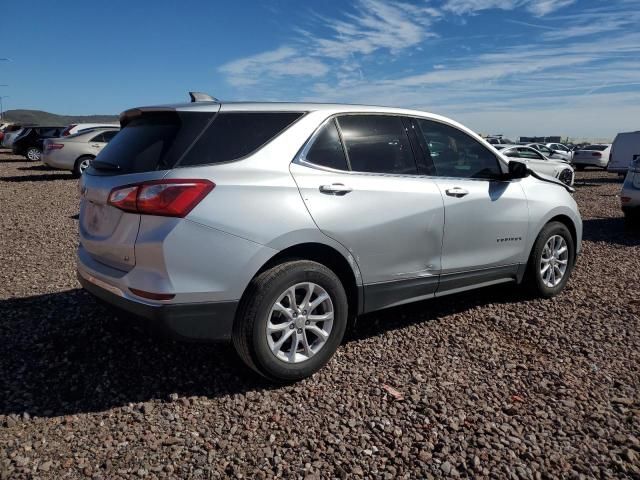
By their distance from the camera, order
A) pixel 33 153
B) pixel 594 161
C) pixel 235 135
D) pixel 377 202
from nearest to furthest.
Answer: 1. pixel 235 135
2. pixel 377 202
3. pixel 594 161
4. pixel 33 153

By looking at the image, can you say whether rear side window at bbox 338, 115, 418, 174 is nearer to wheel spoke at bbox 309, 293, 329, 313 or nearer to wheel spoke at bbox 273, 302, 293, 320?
wheel spoke at bbox 309, 293, 329, 313

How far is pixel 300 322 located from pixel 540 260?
273 centimetres

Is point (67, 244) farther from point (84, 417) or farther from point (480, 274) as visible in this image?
point (480, 274)

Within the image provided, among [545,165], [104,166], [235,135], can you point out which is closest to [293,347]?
[235,135]

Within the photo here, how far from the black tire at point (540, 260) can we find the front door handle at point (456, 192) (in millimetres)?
1190

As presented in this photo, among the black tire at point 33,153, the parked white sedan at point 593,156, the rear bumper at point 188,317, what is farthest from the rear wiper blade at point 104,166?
the parked white sedan at point 593,156

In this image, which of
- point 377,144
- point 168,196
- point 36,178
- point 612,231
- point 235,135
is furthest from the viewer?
point 36,178

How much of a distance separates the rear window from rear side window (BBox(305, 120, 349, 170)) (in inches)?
8.7

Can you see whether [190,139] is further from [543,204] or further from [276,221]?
[543,204]

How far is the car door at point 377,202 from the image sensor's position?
132 inches

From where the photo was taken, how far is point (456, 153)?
14.2 feet

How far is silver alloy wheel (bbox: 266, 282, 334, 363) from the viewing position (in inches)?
127

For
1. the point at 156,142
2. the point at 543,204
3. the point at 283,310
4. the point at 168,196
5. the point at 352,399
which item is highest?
the point at 156,142

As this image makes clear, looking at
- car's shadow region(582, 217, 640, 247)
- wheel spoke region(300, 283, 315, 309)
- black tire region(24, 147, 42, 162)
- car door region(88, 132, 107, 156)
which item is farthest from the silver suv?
black tire region(24, 147, 42, 162)
